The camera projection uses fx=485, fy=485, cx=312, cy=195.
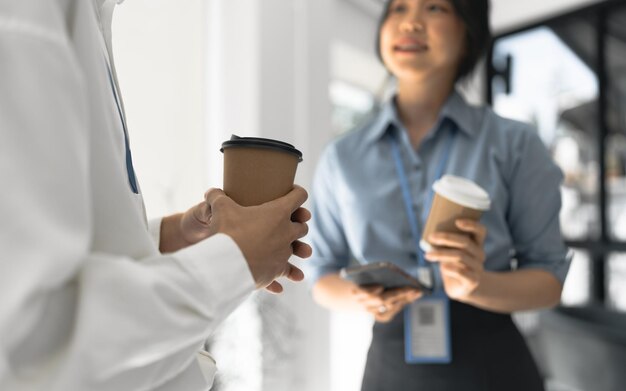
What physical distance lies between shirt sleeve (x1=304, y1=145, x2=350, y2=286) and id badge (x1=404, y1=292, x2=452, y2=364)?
0.29 m

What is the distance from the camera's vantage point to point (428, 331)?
1.24 metres

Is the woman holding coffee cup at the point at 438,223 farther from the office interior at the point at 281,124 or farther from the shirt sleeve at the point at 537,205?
the office interior at the point at 281,124

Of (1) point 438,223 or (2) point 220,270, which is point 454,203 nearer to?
(1) point 438,223

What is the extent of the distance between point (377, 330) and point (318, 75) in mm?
1412

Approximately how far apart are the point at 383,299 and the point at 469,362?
27 cm

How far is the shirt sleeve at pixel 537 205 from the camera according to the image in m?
1.28

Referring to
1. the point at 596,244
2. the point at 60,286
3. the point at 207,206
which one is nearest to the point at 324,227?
the point at 207,206

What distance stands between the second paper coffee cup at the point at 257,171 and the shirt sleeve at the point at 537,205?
843 mm

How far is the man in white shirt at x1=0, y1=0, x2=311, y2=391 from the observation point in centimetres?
39

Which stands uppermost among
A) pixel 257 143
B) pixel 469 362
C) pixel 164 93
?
pixel 164 93

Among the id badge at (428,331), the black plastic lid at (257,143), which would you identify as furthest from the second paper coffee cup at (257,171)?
the id badge at (428,331)

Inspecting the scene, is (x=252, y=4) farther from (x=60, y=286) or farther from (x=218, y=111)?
(x=60, y=286)

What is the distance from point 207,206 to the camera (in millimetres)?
724

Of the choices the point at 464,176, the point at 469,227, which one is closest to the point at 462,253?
the point at 469,227
